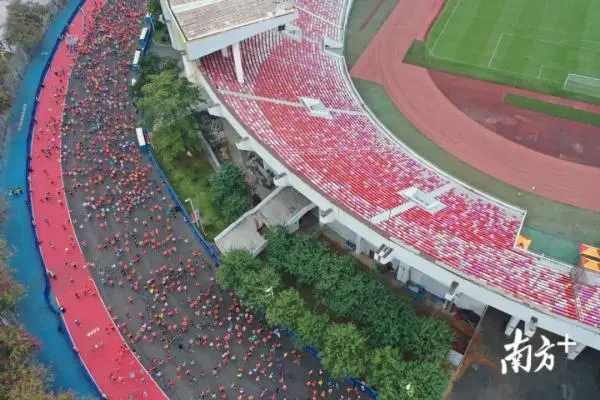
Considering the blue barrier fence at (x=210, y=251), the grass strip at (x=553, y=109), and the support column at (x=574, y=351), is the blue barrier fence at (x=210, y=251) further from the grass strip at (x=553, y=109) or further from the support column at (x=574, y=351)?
the grass strip at (x=553, y=109)

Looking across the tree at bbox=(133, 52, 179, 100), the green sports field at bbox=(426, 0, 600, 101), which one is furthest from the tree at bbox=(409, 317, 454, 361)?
the tree at bbox=(133, 52, 179, 100)

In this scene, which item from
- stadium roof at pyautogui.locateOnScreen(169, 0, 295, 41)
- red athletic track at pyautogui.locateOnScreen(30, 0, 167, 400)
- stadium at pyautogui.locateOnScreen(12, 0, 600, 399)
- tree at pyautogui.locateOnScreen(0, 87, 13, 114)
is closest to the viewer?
stadium at pyautogui.locateOnScreen(12, 0, 600, 399)

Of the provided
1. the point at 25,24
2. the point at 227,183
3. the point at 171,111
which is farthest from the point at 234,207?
the point at 25,24

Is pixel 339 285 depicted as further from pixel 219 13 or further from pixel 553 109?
pixel 553 109

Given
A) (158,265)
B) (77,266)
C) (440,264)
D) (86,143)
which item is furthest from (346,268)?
(86,143)

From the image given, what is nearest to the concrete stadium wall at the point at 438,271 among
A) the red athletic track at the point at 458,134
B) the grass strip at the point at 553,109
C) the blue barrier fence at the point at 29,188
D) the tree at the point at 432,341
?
the tree at the point at 432,341

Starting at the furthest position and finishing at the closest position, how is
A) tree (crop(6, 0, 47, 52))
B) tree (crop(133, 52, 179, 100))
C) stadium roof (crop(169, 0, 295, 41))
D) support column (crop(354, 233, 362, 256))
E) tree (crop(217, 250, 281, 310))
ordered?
tree (crop(6, 0, 47, 52)), tree (crop(133, 52, 179, 100)), stadium roof (crop(169, 0, 295, 41)), support column (crop(354, 233, 362, 256)), tree (crop(217, 250, 281, 310))

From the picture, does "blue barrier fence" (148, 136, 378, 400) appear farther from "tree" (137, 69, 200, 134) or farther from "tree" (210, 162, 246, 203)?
"tree" (137, 69, 200, 134)
